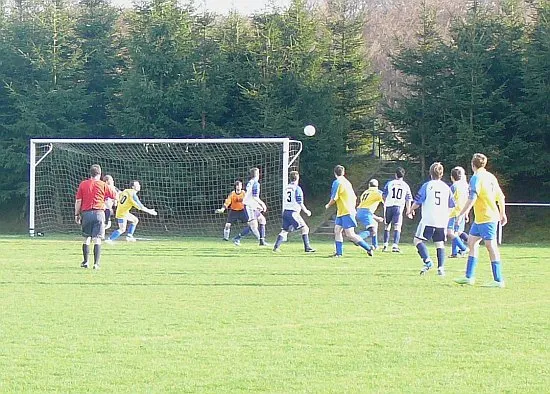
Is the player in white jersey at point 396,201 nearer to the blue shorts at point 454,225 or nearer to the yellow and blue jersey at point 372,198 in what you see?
the yellow and blue jersey at point 372,198

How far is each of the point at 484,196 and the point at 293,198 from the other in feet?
24.3

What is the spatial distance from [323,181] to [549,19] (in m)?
10.4

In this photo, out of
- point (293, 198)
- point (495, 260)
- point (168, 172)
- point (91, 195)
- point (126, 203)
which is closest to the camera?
point (495, 260)

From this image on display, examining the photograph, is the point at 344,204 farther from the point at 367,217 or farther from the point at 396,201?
the point at 396,201

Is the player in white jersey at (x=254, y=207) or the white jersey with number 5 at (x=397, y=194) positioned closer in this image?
the white jersey with number 5 at (x=397, y=194)

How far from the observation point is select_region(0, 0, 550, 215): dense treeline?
31750mm

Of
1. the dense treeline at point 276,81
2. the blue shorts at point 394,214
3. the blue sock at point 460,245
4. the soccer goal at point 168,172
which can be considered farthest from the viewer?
the soccer goal at point 168,172

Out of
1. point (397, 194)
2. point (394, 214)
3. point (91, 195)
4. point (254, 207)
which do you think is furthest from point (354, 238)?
point (91, 195)

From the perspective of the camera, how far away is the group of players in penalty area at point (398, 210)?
12.4 m

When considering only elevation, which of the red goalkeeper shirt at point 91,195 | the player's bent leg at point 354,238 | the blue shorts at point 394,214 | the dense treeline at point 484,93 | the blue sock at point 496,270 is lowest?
the blue sock at point 496,270

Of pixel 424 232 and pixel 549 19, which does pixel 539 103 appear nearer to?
pixel 549 19

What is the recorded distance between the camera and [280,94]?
3450 cm

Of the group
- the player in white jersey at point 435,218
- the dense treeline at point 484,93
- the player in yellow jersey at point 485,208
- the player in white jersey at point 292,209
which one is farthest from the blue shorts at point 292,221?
the dense treeline at point 484,93

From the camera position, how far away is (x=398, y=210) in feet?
66.1
